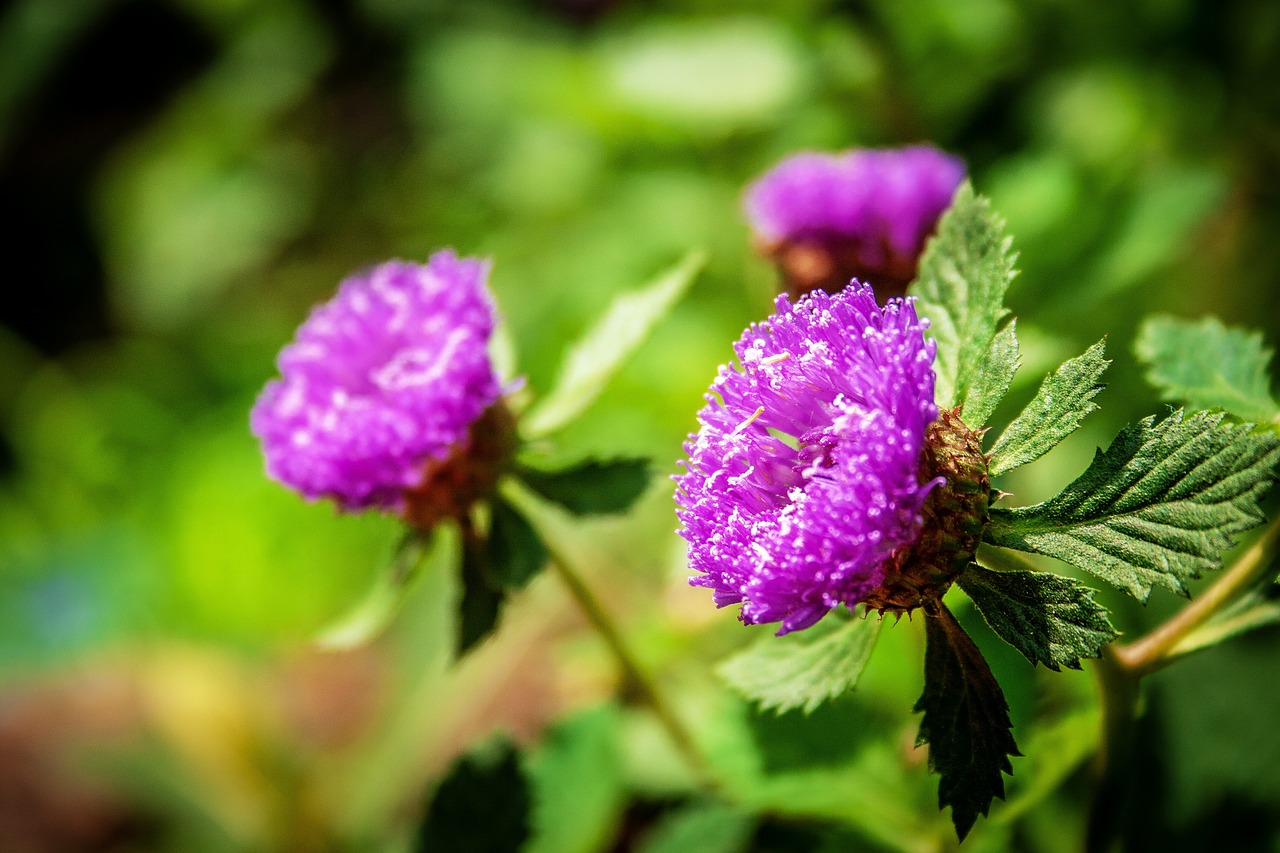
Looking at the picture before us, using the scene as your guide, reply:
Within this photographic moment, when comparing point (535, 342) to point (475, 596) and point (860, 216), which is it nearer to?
point (860, 216)

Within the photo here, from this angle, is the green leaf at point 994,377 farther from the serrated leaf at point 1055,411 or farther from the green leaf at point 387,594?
the green leaf at point 387,594

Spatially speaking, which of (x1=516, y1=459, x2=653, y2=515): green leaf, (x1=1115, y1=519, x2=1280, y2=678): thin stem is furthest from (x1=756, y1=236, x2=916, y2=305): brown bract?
(x1=1115, y1=519, x2=1280, y2=678): thin stem

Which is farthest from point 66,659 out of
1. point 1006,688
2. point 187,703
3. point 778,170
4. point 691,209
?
point 1006,688

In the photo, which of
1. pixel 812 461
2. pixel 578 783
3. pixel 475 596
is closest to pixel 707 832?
pixel 578 783

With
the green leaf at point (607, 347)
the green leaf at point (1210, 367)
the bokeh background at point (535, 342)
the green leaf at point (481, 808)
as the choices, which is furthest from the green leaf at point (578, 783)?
the green leaf at point (1210, 367)

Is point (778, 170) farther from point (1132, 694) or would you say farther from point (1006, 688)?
point (1132, 694)

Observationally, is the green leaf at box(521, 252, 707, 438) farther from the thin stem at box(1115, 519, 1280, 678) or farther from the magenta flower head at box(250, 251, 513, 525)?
the thin stem at box(1115, 519, 1280, 678)
